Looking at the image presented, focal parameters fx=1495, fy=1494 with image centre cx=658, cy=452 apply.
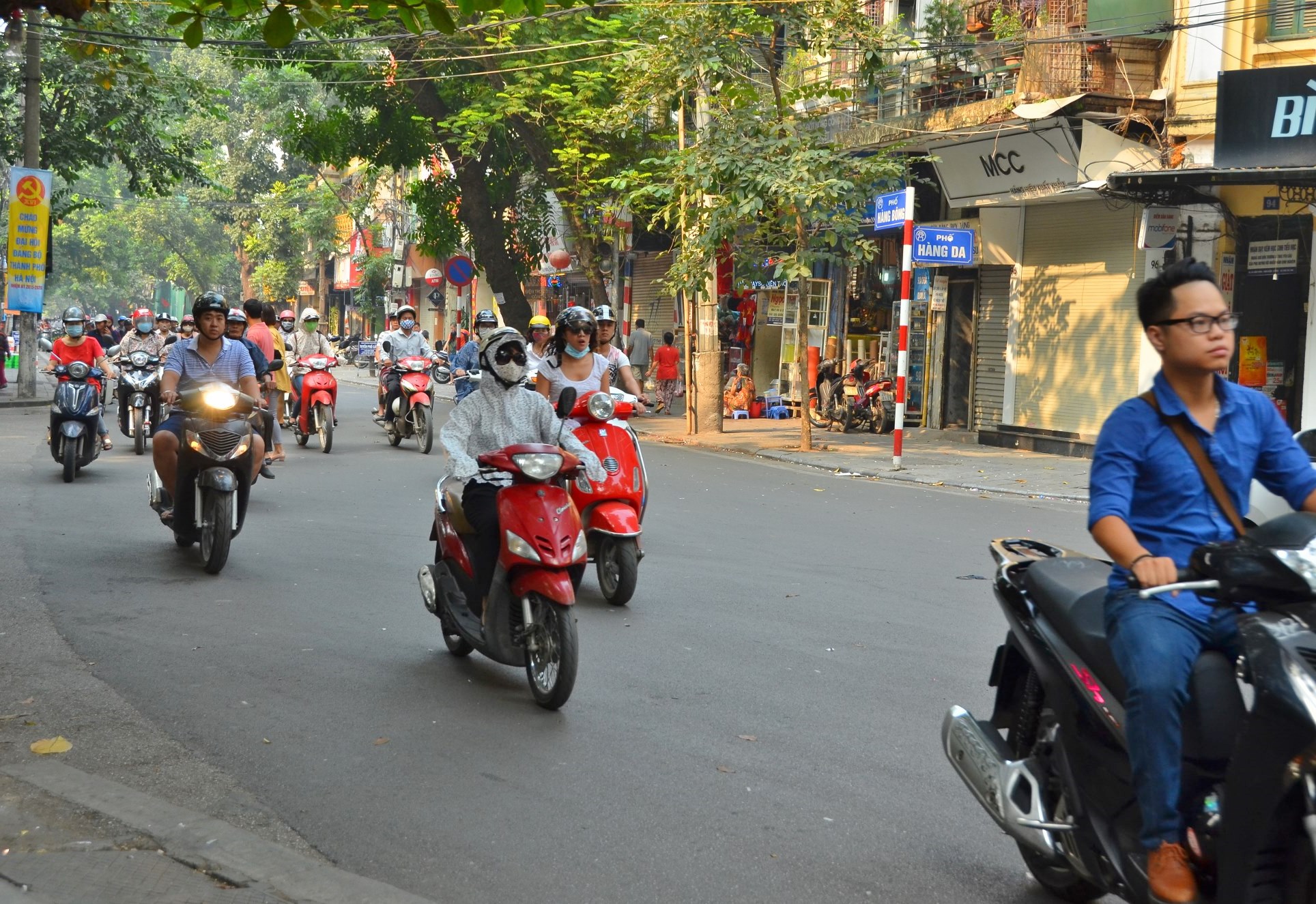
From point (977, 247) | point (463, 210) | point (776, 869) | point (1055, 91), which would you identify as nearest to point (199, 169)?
point (463, 210)

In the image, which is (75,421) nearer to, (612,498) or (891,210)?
(612,498)

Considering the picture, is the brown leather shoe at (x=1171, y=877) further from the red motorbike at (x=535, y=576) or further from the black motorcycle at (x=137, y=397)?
the black motorcycle at (x=137, y=397)

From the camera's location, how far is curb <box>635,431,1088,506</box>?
49.6 ft

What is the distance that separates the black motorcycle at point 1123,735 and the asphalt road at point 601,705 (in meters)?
0.46

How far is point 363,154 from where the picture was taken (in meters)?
30.2

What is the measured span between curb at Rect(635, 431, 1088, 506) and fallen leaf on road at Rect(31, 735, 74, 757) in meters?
10.7

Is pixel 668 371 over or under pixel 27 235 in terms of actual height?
under

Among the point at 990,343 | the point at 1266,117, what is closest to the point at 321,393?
the point at 990,343

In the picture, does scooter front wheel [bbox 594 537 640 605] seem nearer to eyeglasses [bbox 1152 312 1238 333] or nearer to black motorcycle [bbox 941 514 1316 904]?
black motorcycle [bbox 941 514 1316 904]

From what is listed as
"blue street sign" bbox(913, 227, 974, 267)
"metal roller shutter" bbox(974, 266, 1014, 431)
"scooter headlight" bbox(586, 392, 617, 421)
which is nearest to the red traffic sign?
"metal roller shutter" bbox(974, 266, 1014, 431)

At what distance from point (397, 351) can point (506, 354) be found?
1173cm

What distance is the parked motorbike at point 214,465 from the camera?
29.3ft

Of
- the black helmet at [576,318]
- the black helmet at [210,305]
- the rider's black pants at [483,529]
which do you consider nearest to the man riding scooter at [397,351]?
the black helmet at [210,305]

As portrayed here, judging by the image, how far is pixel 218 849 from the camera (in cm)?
415
